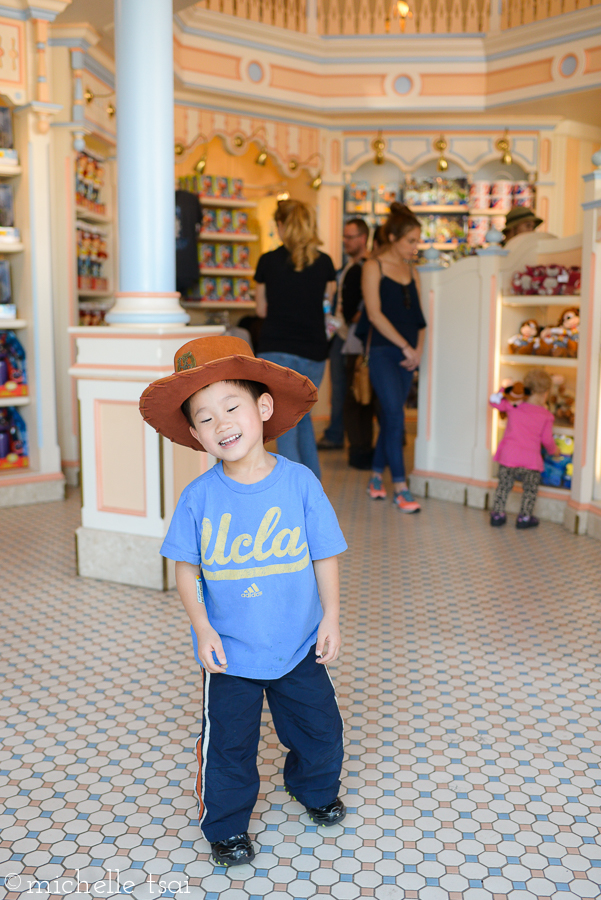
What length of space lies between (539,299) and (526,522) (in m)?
1.13

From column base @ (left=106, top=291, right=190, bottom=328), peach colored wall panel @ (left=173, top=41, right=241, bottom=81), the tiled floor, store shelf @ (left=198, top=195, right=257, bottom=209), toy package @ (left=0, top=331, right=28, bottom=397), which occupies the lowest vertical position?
the tiled floor

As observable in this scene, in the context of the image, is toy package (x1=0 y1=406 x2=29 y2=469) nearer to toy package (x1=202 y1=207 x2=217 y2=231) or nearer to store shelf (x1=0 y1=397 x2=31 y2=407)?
store shelf (x1=0 y1=397 x2=31 y2=407)

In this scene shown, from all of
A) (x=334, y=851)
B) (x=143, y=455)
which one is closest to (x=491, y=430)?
(x=143, y=455)

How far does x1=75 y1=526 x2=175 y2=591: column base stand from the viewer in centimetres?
314

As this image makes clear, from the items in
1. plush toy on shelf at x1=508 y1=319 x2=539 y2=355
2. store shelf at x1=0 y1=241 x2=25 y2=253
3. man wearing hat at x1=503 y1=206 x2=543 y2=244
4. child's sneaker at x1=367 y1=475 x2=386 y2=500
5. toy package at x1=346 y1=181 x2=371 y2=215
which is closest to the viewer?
plush toy on shelf at x1=508 y1=319 x2=539 y2=355

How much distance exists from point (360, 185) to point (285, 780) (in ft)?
21.1

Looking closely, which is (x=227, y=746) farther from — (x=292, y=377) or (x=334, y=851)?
(x=292, y=377)

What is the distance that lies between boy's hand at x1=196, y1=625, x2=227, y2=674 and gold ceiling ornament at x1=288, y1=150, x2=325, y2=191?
19.5 ft

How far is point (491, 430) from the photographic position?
437 centimetres

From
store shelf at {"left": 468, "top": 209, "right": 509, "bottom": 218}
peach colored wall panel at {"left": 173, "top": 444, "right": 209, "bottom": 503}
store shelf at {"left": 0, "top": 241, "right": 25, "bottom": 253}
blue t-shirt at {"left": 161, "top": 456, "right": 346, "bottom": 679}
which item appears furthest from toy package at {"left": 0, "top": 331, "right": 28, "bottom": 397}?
store shelf at {"left": 468, "top": 209, "right": 509, "bottom": 218}

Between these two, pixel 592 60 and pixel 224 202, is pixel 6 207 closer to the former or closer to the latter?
pixel 224 202

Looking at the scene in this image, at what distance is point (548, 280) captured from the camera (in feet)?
13.6

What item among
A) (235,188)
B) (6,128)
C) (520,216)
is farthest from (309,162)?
(6,128)

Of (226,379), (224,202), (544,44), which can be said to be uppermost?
(544,44)
